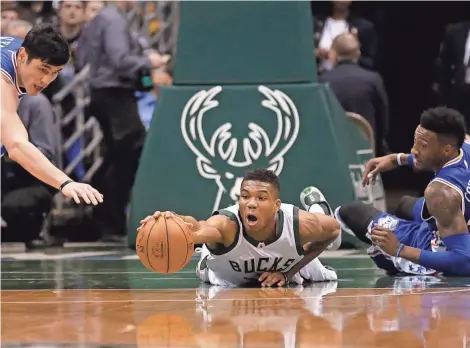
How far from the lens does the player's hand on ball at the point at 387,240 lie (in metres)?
8.33

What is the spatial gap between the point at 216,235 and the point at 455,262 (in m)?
1.83

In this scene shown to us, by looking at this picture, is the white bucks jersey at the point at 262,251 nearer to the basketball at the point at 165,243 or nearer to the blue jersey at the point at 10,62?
the basketball at the point at 165,243

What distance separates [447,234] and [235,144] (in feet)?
9.90

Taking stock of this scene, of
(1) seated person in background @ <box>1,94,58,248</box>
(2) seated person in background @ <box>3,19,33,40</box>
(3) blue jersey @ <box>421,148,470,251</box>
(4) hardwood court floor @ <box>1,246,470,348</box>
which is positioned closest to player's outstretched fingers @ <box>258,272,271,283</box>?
(4) hardwood court floor @ <box>1,246,470,348</box>

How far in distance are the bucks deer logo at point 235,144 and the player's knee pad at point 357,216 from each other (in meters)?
1.45

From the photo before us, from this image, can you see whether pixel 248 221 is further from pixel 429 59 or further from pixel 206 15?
pixel 429 59

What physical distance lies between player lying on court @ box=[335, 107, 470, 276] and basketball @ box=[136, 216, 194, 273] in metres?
1.74

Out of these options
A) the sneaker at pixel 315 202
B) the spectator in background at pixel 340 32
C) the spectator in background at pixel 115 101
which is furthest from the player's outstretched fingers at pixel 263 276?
the spectator in background at pixel 340 32

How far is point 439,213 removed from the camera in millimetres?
8125

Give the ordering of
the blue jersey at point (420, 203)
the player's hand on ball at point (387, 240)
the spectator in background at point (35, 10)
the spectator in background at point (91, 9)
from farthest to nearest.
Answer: the spectator in background at point (35, 10) → the spectator in background at point (91, 9) → the blue jersey at point (420, 203) → the player's hand on ball at point (387, 240)

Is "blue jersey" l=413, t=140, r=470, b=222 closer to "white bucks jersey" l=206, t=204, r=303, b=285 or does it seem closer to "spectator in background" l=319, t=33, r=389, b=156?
"white bucks jersey" l=206, t=204, r=303, b=285

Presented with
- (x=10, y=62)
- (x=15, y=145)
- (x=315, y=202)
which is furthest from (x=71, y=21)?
(x=15, y=145)

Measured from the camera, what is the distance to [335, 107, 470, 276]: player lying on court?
815 cm

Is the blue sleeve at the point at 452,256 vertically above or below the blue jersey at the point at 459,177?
below
